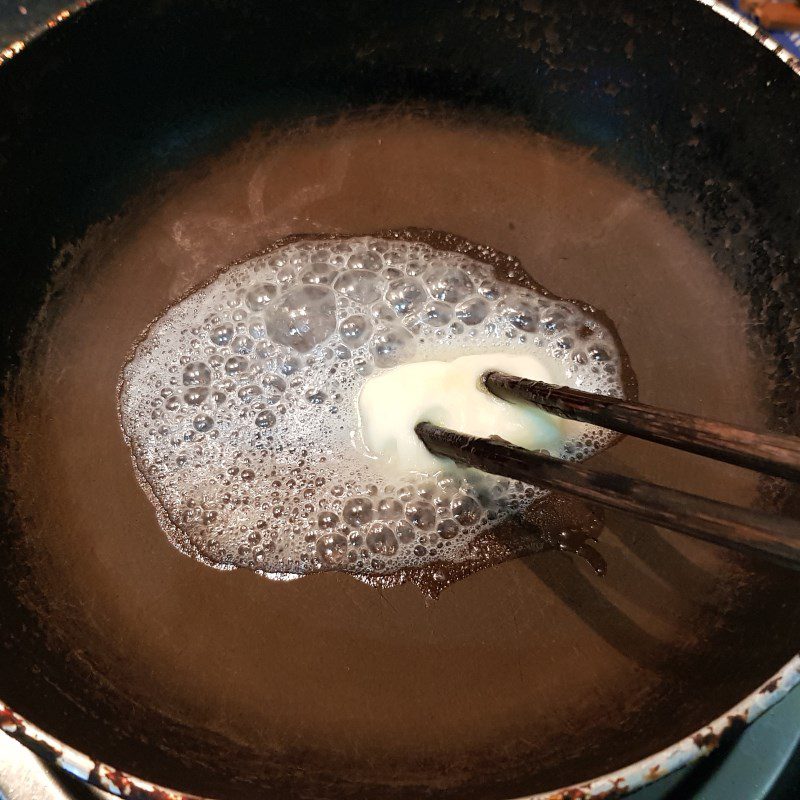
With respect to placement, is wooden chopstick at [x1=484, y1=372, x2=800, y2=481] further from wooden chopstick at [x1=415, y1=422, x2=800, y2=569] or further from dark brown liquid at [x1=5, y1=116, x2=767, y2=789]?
dark brown liquid at [x1=5, y1=116, x2=767, y2=789]

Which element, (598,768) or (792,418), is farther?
(792,418)

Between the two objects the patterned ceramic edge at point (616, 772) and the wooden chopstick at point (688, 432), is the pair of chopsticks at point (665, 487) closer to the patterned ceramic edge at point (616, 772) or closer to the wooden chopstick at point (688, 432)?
the wooden chopstick at point (688, 432)

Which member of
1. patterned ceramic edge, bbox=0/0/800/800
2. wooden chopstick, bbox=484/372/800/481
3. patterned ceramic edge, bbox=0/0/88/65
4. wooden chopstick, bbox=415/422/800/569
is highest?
patterned ceramic edge, bbox=0/0/88/65

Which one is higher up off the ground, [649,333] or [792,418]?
[649,333]

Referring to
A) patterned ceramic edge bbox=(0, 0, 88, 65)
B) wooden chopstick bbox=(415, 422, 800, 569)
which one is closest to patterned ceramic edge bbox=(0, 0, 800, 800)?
wooden chopstick bbox=(415, 422, 800, 569)

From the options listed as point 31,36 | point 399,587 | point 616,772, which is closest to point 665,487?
point 616,772

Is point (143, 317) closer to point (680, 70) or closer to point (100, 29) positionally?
point (100, 29)

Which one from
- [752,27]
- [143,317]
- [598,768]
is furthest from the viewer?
[143,317]

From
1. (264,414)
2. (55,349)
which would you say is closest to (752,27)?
(264,414)

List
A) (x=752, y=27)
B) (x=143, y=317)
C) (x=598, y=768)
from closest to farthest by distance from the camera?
(x=598, y=768) → (x=752, y=27) → (x=143, y=317)
